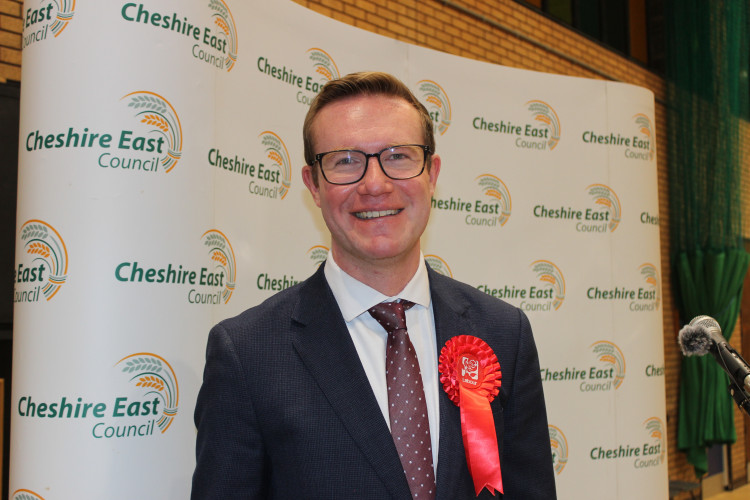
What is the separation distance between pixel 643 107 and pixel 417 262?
3.77 m

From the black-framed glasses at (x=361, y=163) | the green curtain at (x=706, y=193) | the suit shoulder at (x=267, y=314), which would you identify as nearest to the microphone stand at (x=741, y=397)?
the black-framed glasses at (x=361, y=163)

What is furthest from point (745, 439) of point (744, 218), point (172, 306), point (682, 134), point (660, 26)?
point (172, 306)

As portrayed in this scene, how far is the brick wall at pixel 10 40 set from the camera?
3037 millimetres

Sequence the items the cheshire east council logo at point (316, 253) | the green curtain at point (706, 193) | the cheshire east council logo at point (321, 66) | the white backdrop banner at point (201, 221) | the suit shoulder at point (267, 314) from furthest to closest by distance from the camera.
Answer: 1. the green curtain at point (706, 193)
2. the cheshire east council logo at point (321, 66)
3. the cheshire east council logo at point (316, 253)
4. the white backdrop banner at point (201, 221)
5. the suit shoulder at point (267, 314)

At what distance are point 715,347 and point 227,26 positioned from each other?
228cm

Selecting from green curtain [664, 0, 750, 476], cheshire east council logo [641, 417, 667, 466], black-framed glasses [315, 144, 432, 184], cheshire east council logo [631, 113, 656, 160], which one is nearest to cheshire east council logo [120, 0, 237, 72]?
black-framed glasses [315, 144, 432, 184]

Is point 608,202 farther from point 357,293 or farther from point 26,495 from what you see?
point 26,495

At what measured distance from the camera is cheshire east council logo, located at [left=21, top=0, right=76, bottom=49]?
232cm

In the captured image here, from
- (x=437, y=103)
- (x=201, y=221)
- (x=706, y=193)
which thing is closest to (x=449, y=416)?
(x=201, y=221)

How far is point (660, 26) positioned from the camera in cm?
812

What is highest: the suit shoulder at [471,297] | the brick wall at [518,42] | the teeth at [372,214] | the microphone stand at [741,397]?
the brick wall at [518,42]

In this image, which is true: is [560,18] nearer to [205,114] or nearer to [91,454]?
[205,114]

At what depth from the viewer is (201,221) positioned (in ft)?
8.49

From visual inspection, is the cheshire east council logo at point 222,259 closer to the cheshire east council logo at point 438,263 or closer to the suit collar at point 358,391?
the suit collar at point 358,391
